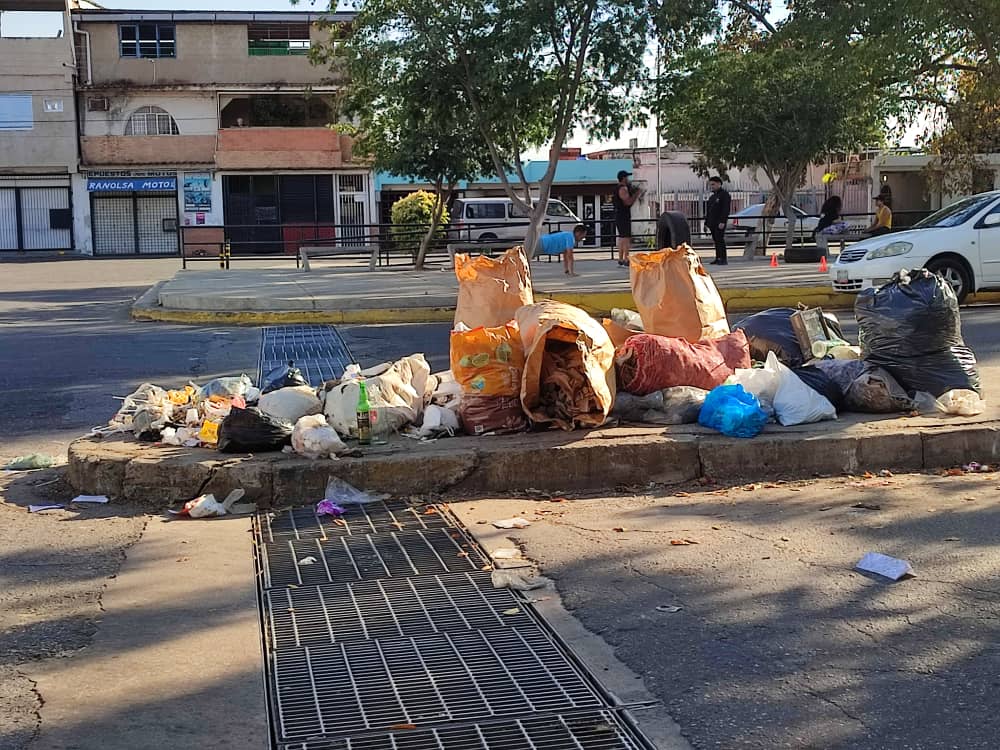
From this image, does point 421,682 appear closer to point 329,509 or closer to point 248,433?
point 329,509

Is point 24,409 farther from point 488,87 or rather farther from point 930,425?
point 488,87

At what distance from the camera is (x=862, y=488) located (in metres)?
6.35

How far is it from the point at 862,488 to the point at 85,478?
4384 millimetres

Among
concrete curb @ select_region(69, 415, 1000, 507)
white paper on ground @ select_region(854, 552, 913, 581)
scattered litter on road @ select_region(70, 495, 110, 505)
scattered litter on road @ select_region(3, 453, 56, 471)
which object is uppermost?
concrete curb @ select_region(69, 415, 1000, 507)

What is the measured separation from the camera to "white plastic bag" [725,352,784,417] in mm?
7156

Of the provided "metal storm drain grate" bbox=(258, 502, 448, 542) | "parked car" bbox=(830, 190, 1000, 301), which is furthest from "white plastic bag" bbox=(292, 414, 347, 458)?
"parked car" bbox=(830, 190, 1000, 301)

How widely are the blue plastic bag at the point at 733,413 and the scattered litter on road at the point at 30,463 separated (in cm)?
410

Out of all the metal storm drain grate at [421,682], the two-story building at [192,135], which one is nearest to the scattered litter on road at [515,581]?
the metal storm drain grate at [421,682]

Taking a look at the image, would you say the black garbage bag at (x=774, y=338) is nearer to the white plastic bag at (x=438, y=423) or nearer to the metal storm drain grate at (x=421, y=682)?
the white plastic bag at (x=438, y=423)

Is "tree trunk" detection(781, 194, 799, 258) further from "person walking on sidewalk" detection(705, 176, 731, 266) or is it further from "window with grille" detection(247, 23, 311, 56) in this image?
"window with grille" detection(247, 23, 311, 56)

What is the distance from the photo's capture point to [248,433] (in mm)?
6531

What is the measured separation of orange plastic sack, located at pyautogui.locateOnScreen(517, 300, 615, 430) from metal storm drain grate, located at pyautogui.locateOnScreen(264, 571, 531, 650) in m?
1.91

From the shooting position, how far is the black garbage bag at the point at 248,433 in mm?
6535

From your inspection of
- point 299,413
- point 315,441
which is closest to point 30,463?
point 299,413
